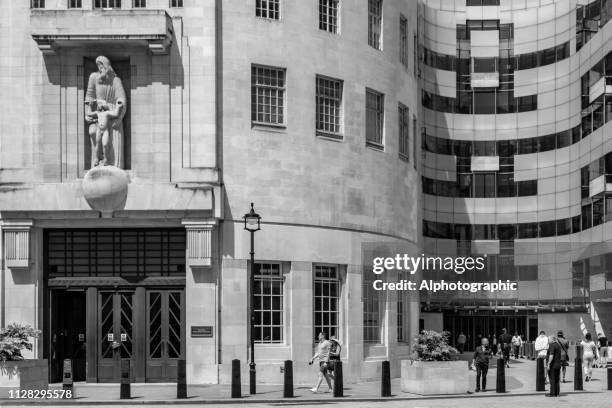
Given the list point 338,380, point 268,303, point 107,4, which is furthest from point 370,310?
point 107,4

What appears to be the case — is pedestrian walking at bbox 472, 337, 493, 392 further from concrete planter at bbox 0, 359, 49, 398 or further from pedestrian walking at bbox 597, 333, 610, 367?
pedestrian walking at bbox 597, 333, 610, 367

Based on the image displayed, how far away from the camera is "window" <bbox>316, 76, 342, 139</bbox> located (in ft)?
127

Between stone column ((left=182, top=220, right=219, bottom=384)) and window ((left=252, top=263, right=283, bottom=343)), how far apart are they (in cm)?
179

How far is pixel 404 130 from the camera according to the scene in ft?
145

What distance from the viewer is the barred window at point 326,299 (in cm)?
3794

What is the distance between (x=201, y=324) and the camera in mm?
35344

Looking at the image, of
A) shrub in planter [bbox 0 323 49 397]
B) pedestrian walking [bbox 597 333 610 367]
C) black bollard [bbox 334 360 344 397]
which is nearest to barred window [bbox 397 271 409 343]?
black bollard [bbox 334 360 344 397]

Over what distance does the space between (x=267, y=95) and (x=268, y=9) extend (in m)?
3.03

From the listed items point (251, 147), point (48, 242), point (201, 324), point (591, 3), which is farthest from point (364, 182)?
point (591, 3)

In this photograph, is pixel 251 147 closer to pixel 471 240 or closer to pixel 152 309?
pixel 152 309

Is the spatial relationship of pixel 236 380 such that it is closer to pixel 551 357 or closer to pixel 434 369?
pixel 434 369

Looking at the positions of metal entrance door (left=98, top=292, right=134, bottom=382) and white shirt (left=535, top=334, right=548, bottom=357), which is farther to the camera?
white shirt (left=535, top=334, right=548, bottom=357)

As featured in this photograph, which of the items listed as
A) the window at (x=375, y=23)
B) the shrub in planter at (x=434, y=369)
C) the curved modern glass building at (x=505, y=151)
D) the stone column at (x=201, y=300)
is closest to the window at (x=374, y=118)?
the window at (x=375, y=23)

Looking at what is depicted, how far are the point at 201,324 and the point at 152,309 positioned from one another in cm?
182
